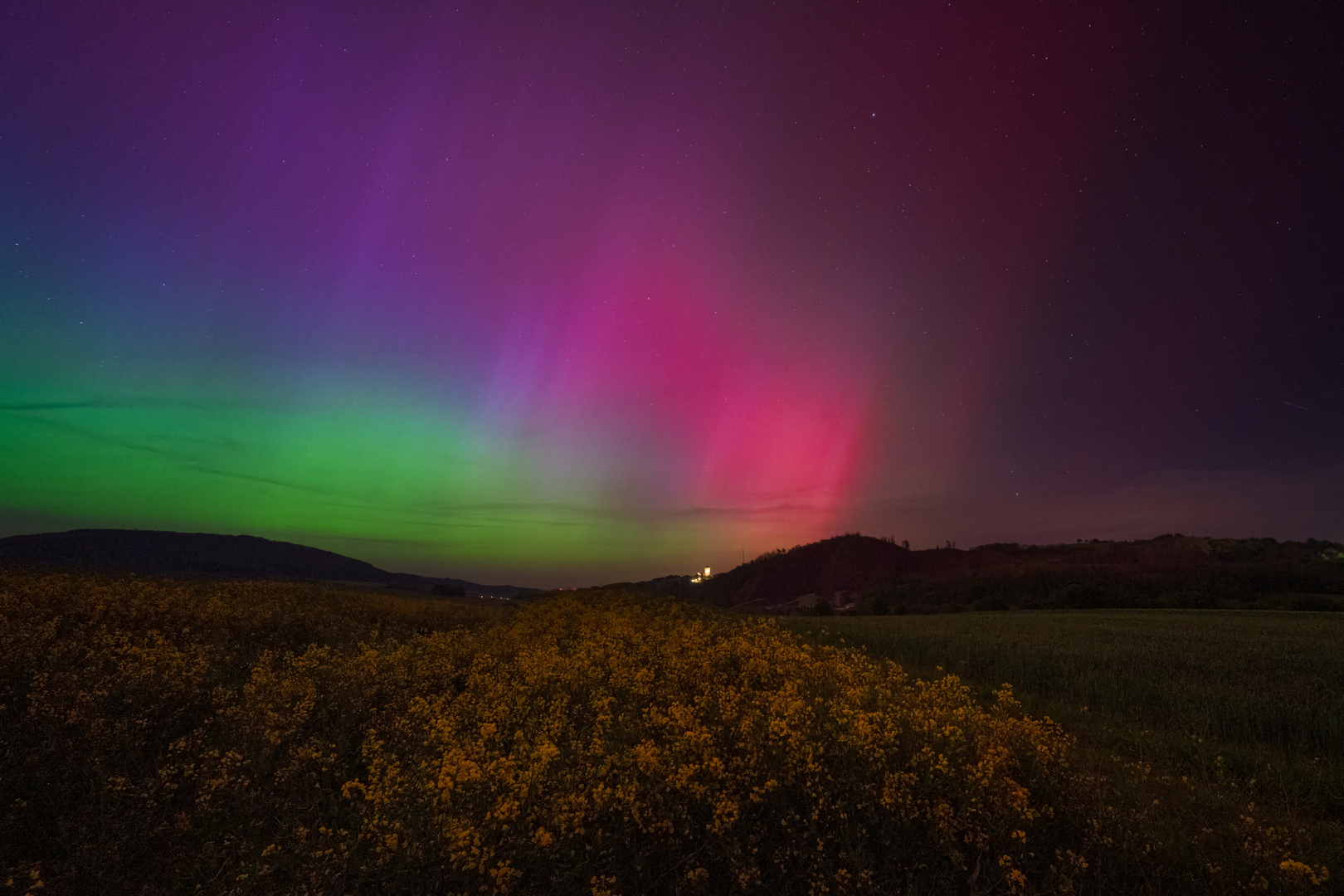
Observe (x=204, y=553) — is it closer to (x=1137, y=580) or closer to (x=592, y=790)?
(x=592, y=790)

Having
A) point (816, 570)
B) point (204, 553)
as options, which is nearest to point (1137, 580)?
point (816, 570)

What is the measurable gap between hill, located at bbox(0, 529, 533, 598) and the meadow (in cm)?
3214

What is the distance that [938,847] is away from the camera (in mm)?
4598

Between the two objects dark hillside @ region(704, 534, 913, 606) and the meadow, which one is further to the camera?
dark hillside @ region(704, 534, 913, 606)

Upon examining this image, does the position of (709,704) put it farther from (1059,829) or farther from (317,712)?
(317,712)

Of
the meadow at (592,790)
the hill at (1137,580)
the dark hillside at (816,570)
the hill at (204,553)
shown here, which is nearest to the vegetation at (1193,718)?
the meadow at (592,790)

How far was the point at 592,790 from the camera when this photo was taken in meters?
4.77

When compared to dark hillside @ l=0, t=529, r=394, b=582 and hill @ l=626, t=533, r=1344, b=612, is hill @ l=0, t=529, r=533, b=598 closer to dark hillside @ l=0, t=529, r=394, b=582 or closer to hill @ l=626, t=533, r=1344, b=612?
dark hillside @ l=0, t=529, r=394, b=582

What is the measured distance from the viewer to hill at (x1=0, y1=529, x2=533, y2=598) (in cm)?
4141

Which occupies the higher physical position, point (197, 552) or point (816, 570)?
point (197, 552)

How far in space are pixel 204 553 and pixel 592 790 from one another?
215 ft

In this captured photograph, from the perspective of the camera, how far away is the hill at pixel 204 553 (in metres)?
41.4

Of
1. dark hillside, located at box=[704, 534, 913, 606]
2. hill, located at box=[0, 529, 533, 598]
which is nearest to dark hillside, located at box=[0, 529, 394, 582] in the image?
hill, located at box=[0, 529, 533, 598]

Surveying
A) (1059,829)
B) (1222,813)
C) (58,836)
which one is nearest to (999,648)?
(1222,813)
